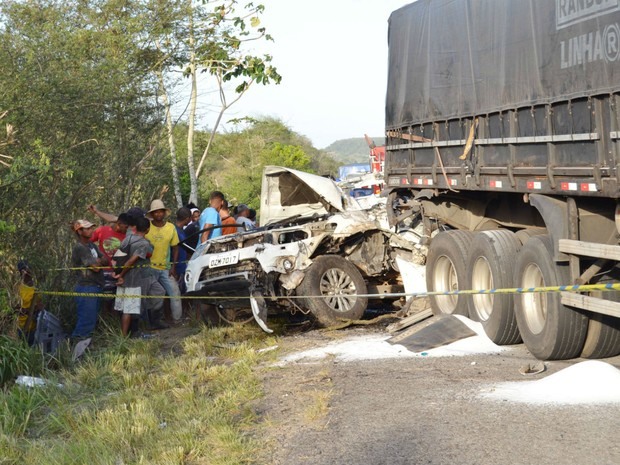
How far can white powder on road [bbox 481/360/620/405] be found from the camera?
6734 millimetres

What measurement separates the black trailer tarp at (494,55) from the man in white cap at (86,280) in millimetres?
4297

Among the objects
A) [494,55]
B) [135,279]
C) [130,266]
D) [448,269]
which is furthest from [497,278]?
[135,279]

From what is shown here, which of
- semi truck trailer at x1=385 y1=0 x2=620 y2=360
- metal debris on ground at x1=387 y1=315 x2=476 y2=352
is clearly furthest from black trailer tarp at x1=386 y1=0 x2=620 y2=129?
metal debris on ground at x1=387 y1=315 x2=476 y2=352

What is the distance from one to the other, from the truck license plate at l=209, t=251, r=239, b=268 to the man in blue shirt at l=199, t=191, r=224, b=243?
1940mm

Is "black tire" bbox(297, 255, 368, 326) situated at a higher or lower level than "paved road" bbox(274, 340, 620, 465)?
higher

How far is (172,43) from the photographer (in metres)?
19.2

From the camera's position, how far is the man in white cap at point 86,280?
37.9 feet

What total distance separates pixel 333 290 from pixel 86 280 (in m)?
3.02

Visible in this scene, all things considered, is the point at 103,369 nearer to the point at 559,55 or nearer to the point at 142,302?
the point at 142,302

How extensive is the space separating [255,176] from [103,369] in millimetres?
29527

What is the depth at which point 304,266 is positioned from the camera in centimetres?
1158

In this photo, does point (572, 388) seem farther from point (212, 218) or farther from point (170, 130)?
point (170, 130)

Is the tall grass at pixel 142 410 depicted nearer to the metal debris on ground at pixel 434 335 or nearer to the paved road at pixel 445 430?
the paved road at pixel 445 430

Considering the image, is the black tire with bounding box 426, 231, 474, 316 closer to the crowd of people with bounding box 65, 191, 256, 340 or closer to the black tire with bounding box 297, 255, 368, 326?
the black tire with bounding box 297, 255, 368, 326
